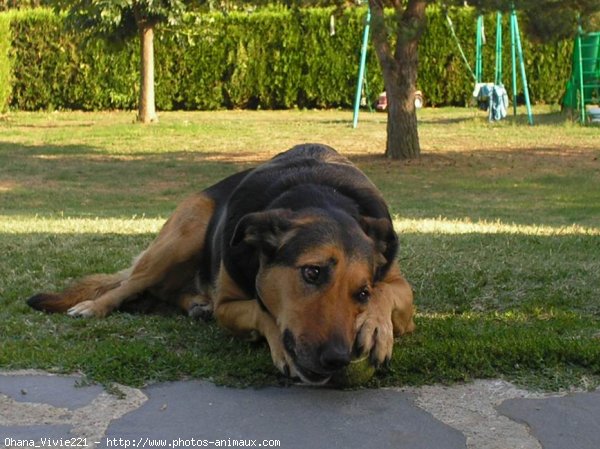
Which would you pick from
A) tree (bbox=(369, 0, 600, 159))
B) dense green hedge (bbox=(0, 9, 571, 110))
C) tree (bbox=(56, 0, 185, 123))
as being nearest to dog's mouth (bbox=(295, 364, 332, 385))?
tree (bbox=(369, 0, 600, 159))

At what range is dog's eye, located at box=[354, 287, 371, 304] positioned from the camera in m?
3.85

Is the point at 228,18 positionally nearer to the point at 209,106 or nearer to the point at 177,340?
the point at 209,106

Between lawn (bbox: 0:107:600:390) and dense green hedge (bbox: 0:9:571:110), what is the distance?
38.1ft

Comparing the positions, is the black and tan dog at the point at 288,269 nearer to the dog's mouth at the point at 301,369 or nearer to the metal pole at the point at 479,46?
the dog's mouth at the point at 301,369

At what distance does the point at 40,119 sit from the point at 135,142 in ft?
23.1

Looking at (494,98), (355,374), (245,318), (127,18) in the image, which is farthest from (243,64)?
(355,374)

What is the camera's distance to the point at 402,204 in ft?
46.8

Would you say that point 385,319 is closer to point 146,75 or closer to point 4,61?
point 146,75

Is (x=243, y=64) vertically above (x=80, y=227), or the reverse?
(x=243, y=64)

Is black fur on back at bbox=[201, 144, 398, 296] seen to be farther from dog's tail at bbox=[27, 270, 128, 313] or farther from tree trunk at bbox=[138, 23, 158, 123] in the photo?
tree trunk at bbox=[138, 23, 158, 123]

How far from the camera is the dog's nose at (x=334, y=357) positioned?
3559mm

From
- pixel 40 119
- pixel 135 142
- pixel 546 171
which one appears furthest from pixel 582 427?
pixel 40 119

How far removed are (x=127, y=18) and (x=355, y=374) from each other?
22.3 meters

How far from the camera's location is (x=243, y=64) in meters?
30.2
